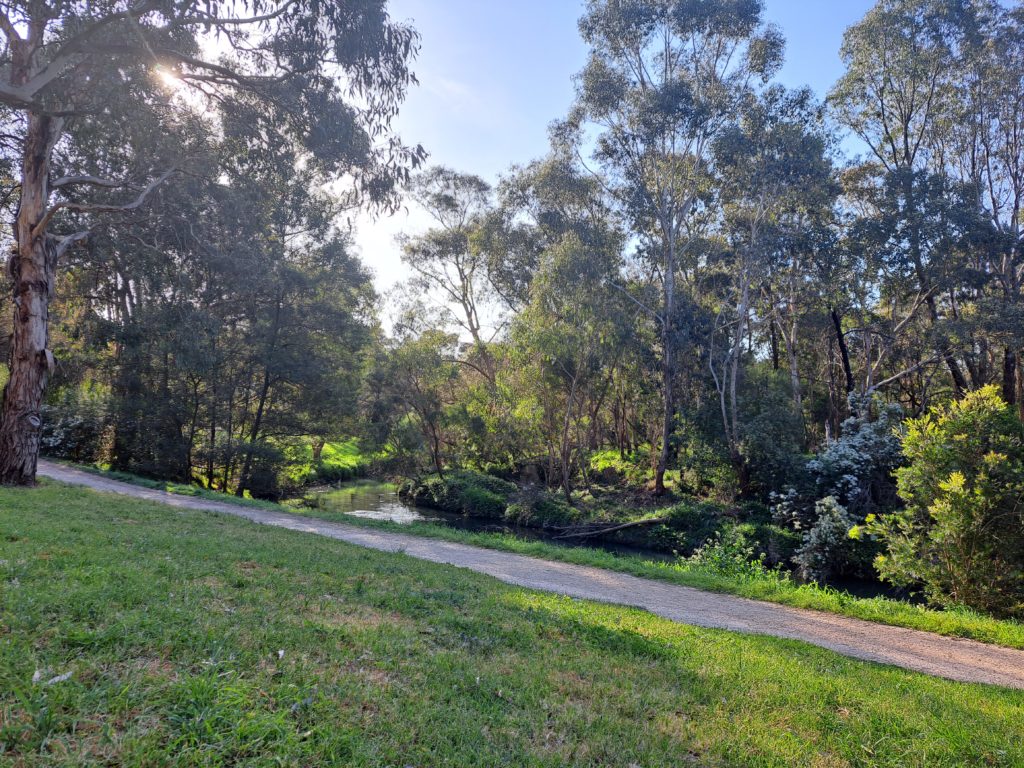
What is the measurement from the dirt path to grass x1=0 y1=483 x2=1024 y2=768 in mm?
828

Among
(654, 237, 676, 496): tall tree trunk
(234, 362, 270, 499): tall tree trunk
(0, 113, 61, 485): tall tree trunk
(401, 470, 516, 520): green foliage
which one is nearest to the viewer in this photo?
(0, 113, 61, 485): tall tree trunk

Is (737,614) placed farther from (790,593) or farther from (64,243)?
(64,243)

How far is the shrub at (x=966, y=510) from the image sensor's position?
8.36 m

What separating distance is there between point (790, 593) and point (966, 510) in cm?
274

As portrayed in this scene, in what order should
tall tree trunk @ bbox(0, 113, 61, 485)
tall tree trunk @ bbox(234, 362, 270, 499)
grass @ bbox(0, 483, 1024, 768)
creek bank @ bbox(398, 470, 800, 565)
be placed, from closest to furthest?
1. grass @ bbox(0, 483, 1024, 768)
2. tall tree trunk @ bbox(0, 113, 61, 485)
3. creek bank @ bbox(398, 470, 800, 565)
4. tall tree trunk @ bbox(234, 362, 270, 499)

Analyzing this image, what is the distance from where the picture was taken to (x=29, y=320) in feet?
35.9

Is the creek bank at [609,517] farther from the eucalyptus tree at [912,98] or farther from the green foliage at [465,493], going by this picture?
the eucalyptus tree at [912,98]

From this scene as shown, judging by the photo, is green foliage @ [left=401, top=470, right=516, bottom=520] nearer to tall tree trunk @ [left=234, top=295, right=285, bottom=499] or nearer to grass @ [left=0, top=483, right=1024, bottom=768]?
tall tree trunk @ [left=234, top=295, right=285, bottom=499]

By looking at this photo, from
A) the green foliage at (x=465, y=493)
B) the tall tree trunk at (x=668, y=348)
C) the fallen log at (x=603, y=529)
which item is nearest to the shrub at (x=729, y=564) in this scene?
the fallen log at (x=603, y=529)

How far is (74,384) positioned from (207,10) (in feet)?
72.5

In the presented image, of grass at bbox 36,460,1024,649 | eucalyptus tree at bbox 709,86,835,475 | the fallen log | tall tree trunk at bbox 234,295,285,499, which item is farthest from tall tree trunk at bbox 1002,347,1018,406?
tall tree trunk at bbox 234,295,285,499

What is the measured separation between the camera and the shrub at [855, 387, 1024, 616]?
836 centimetres

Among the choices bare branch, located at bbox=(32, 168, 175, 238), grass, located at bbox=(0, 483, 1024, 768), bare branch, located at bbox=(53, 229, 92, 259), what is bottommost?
grass, located at bbox=(0, 483, 1024, 768)

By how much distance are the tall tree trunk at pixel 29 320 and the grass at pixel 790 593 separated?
6.06m
